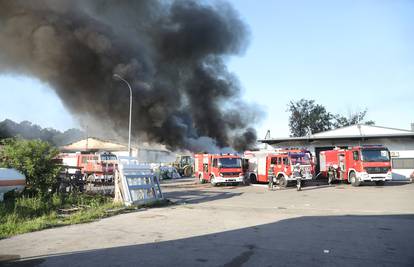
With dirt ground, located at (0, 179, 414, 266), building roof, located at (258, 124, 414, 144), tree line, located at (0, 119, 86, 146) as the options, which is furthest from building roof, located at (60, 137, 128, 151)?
dirt ground, located at (0, 179, 414, 266)

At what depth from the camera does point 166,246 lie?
699 centimetres

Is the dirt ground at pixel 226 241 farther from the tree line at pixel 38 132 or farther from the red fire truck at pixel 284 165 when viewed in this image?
the tree line at pixel 38 132

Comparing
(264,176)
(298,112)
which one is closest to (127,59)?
(264,176)

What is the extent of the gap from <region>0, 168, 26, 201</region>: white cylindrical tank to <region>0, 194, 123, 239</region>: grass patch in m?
0.37

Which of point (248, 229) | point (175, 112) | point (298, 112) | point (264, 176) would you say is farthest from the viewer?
point (298, 112)

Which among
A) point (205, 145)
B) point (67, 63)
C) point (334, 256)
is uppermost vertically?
point (67, 63)

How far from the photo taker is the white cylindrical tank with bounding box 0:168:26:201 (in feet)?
38.5

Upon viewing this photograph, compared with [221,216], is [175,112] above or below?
above

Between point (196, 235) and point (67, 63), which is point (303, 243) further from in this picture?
point (67, 63)

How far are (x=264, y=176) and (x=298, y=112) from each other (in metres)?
46.1

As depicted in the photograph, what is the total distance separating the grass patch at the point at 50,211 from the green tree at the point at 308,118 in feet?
190

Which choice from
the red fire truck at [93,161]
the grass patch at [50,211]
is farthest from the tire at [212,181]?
the grass patch at [50,211]

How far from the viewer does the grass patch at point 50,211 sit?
8994 mm

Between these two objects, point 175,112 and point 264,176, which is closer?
point 264,176
